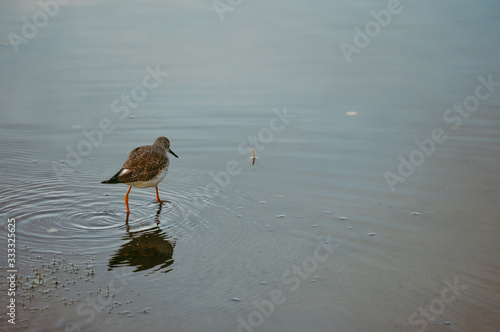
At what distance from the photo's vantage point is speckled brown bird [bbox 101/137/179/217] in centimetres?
683

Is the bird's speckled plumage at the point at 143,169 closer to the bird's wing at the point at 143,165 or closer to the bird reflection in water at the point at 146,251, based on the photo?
the bird's wing at the point at 143,165

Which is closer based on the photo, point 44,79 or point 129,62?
point 44,79

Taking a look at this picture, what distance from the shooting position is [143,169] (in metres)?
6.90

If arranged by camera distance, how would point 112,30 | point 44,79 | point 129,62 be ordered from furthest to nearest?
point 112,30
point 129,62
point 44,79

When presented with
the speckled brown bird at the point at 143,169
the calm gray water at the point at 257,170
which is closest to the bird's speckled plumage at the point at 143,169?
the speckled brown bird at the point at 143,169

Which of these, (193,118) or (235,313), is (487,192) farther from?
(193,118)

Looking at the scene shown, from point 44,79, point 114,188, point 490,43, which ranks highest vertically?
point 490,43

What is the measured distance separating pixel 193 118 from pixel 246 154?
5.11 feet

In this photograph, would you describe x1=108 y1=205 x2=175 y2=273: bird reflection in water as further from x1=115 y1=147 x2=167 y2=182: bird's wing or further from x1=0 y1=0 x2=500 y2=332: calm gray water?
x1=115 y1=147 x2=167 y2=182: bird's wing

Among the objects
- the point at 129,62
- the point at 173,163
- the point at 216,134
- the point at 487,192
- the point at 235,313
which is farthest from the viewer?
the point at 129,62

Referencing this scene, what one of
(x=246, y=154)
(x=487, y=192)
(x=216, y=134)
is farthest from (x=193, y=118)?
(x=487, y=192)

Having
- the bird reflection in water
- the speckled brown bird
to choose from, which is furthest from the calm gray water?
the speckled brown bird

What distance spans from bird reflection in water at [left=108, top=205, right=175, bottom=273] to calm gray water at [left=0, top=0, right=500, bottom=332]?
0.07 feet

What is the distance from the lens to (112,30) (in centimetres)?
1422
